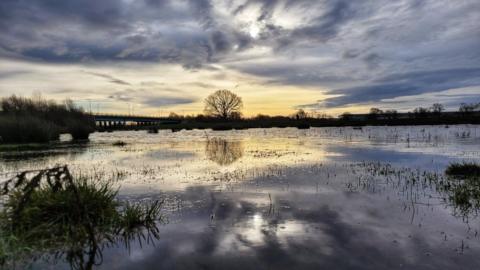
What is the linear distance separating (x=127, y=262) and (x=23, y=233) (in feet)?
8.94

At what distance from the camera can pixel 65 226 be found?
7719 millimetres

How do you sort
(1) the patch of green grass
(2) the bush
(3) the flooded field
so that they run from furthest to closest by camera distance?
(2) the bush, (1) the patch of green grass, (3) the flooded field

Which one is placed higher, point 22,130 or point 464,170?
point 22,130

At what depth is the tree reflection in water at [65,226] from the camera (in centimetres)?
668

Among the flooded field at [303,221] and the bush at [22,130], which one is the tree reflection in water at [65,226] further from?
the bush at [22,130]

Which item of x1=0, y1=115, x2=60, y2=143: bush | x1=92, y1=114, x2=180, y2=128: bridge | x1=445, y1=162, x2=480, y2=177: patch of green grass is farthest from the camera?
x1=92, y1=114, x2=180, y2=128: bridge

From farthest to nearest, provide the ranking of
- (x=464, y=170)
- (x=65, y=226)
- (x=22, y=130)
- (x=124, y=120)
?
(x=124, y=120) → (x=22, y=130) → (x=464, y=170) → (x=65, y=226)

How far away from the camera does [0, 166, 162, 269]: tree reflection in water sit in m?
6.68

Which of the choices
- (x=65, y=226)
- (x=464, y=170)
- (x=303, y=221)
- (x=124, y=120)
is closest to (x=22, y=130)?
(x=65, y=226)

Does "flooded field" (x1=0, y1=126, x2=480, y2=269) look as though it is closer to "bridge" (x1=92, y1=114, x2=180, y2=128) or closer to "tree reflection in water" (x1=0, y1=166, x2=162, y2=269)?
"tree reflection in water" (x1=0, y1=166, x2=162, y2=269)

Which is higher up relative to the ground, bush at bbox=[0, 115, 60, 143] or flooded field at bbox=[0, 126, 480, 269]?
bush at bbox=[0, 115, 60, 143]

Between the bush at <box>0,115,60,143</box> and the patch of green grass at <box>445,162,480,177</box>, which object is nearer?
the patch of green grass at <box>445,162,480,177</box>

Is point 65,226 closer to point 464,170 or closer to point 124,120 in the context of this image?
point 464,170

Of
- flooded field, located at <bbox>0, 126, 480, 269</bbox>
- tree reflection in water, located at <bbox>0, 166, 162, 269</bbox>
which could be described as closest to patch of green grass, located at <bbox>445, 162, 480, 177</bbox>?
flooded field, located at <bbox>0, 126, 480, 269</bbox>
